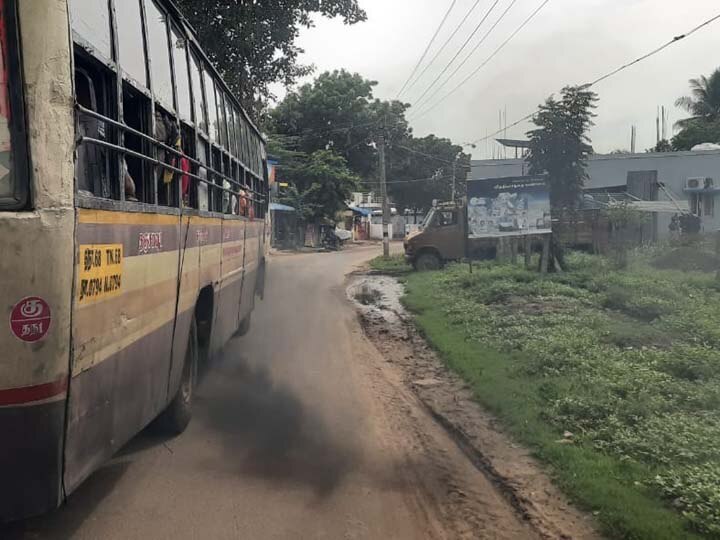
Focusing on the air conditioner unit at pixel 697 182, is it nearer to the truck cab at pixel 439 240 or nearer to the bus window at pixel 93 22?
the truck cab at pixel 439 240

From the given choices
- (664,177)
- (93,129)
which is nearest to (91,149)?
(93,129)

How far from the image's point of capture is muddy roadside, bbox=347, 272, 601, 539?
426cm

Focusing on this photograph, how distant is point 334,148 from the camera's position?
48531 mm

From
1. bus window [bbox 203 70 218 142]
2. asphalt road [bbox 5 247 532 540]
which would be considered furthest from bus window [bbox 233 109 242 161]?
asphalt road [bbox 5 247 532 540]

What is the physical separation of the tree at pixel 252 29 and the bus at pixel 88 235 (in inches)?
343

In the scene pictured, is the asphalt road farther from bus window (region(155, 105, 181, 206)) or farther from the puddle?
the puddle

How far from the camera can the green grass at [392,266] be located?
76.5 ft

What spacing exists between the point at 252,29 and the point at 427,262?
35.0ft

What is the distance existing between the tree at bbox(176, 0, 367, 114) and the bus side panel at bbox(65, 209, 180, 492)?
968cm

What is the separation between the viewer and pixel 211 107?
6.62 m

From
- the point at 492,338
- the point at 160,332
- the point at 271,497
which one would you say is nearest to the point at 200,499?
the point at 271,497

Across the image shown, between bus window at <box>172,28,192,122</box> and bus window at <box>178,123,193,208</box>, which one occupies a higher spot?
bus window at <box>172,28,192,122</box>

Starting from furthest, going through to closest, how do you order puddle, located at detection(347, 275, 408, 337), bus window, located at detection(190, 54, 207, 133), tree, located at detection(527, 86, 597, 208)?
tree, located at detection(527, 86, 597, 208) < puddle, located at detection(347, 275, 408, 337) < bus window, located at detection(190, 54, 207, 133)

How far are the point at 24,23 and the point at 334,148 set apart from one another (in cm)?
4639
